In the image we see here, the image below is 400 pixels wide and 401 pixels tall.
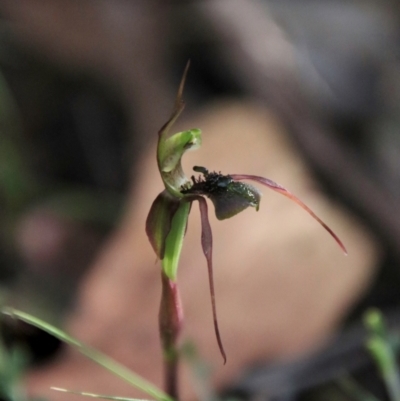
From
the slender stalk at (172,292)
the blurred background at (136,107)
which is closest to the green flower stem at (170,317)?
the slender stalk at (172,292)

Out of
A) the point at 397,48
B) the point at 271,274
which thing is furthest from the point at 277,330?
the point at 397,48

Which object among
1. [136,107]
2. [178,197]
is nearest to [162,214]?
[178,197]

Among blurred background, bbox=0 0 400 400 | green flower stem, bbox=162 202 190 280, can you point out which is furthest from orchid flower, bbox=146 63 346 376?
blurred background, bbox=0 0 400 400

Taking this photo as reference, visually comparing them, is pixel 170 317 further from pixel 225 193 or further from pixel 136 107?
pixel 136 107

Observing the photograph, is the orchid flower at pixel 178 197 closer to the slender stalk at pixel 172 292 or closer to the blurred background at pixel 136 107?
the slender stalk at pixel 172 292

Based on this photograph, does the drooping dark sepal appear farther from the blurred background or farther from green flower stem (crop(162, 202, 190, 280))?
the blurred background

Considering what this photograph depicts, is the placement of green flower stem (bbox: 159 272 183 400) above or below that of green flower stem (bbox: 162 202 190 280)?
below

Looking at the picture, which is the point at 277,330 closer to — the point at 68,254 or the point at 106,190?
the point at 68,254
